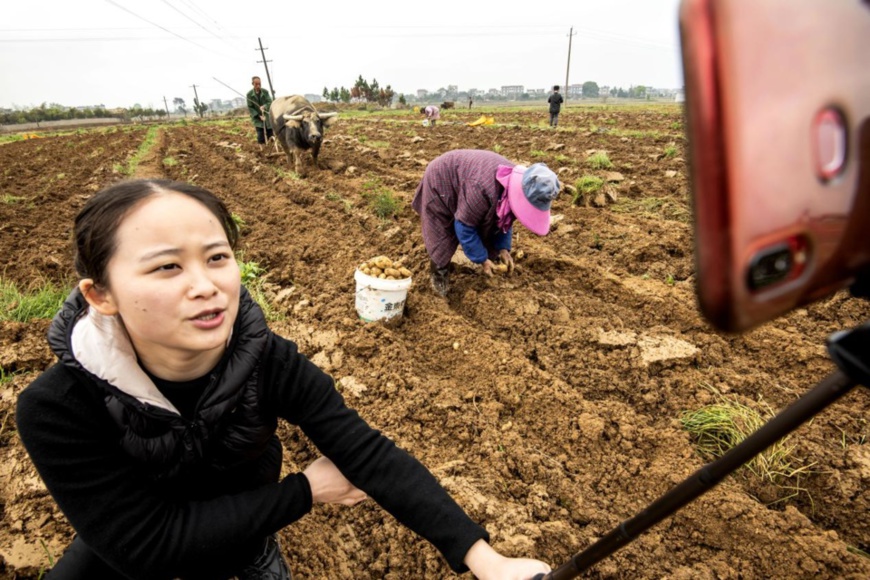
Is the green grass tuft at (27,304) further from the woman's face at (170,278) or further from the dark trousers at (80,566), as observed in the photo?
the woman's face at (170,278)

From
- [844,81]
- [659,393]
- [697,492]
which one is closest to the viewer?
[844,81]

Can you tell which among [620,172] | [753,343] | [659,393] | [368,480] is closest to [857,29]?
[368,480]

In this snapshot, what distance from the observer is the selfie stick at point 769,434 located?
527mm

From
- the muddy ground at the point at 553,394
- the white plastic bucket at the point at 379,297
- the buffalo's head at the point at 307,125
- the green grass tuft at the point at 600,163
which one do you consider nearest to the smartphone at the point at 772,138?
the muddy ground at the point at 553,394

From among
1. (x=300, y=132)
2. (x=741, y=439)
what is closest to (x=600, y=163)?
(x=300, y=132)

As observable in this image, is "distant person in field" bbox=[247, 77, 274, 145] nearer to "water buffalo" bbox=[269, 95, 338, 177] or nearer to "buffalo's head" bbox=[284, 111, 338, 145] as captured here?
"water buffalo" bbox=[269, 95, 338, 177]

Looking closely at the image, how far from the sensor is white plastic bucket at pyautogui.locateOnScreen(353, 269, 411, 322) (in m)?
3.45

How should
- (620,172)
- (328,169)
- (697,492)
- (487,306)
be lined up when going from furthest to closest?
(328,169), (620,172), (487,306), (697,492)

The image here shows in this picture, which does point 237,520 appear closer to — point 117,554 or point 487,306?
point 117,554

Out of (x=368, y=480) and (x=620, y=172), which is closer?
(x=368, y=480)

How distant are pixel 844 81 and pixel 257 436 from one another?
1.54m

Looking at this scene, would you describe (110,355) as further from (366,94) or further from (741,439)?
(366,94)

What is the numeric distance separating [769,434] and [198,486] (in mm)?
1508

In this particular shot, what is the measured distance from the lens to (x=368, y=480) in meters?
1.43
